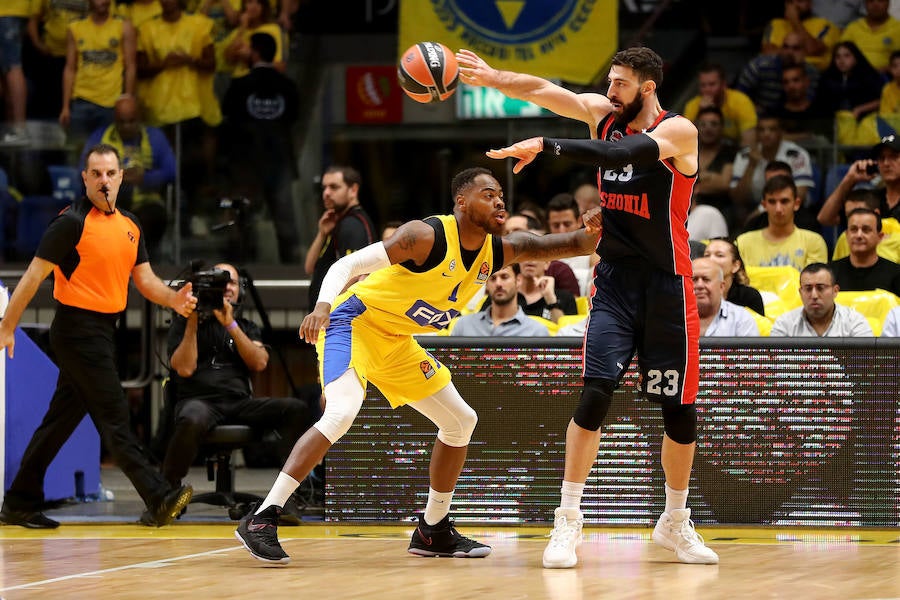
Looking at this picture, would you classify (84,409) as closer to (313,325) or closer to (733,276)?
(313,325)

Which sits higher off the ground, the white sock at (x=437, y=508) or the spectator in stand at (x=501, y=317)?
the spectator in stand at (x=501, y=317)

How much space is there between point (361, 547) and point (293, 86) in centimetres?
670

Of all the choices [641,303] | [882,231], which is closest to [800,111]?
[882,231]

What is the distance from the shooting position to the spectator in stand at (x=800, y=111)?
11.8 meters

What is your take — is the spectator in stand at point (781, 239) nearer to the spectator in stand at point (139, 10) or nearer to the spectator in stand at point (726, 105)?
the spectator in stand at point (726, 105)

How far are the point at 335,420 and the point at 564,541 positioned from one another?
1.25 metres

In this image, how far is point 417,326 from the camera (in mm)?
6988

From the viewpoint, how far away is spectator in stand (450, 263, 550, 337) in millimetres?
9094

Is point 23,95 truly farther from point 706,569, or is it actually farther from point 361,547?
point 706,569

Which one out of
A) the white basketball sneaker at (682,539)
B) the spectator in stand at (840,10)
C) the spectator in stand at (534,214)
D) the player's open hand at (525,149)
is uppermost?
the spectator in stand at (840,10)

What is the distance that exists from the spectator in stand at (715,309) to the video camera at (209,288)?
10.2 feet

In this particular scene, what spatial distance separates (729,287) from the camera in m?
9.45

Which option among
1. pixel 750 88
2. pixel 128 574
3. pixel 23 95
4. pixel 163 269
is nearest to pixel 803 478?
pixel 128 574

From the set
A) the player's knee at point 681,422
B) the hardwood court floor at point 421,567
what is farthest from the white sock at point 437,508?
the player's knee at point 681,422
